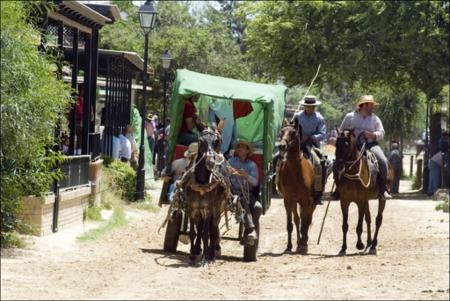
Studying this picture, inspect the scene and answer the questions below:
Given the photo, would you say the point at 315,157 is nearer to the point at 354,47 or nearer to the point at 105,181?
the point at 105,181

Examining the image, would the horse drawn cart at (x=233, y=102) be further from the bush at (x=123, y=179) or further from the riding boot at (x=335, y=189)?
the bush at (x=123, y=179)

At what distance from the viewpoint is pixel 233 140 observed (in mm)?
18672

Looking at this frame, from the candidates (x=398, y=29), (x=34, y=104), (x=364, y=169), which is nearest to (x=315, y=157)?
(x=364, y=169)

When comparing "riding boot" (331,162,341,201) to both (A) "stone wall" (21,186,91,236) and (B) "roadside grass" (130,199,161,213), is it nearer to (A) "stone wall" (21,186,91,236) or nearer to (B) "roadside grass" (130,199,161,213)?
(A) "stone wall" (21,186,91,236)

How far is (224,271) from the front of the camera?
15703 millimetres

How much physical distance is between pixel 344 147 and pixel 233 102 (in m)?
2.08

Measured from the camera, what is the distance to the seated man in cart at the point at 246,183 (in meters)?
17.1

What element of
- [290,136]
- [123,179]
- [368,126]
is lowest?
[123,179]

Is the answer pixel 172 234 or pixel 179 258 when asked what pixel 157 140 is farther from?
pixel 179 258

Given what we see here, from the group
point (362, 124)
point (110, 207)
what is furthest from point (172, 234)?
point (110, 207)

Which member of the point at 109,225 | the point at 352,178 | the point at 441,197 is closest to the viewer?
the point at 352,178

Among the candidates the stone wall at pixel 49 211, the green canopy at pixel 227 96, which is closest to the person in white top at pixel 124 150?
the stone wall at pixel 49 211

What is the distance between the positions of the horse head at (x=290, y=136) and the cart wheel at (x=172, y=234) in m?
1.96

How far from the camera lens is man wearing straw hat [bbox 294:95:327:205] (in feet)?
62.1
